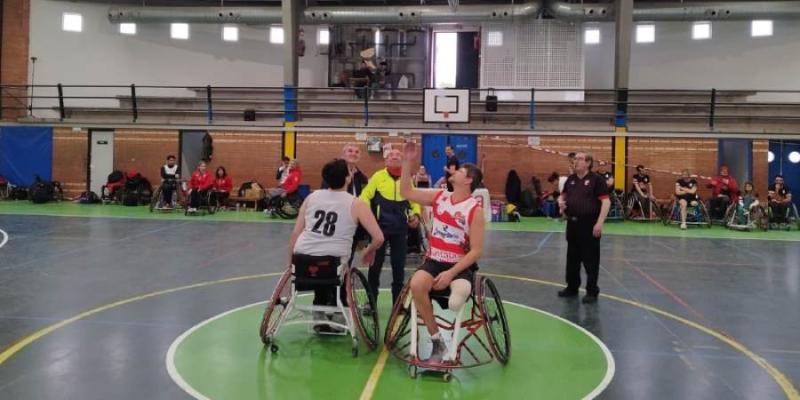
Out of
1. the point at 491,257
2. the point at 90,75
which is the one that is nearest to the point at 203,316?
the point at 491,257

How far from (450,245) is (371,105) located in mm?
15240

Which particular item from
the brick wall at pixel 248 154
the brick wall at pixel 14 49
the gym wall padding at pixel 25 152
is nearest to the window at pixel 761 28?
the brick wall at pixel 248 154

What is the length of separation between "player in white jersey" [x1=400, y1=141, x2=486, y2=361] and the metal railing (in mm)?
13657

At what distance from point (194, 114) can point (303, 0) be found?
5329 millimetres

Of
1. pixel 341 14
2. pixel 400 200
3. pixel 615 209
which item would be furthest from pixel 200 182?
pixel 400 200

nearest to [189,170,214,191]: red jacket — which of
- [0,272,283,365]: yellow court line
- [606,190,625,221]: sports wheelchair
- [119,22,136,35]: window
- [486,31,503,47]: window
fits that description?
[119,22,136,35]: window

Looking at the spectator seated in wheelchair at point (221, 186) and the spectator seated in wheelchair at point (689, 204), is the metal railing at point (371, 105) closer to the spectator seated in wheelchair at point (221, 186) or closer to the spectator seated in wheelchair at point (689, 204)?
the spectator seated in wheelchair at point (221, 186)

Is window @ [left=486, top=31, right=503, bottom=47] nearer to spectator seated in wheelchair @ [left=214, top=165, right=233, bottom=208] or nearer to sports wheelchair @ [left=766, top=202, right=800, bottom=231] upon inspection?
sports wheelchair @ [left=766, top=202, right=800, bottom=231]

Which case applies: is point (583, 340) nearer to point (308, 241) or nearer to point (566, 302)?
point (566, 302)

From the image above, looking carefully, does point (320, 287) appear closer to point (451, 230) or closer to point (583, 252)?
point (451, 230)

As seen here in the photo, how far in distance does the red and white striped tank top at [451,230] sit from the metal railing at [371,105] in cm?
1372

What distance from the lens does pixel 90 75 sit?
2053 centimetres

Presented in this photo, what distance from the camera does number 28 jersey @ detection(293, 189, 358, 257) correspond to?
4695mm

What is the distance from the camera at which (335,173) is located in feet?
15.5
